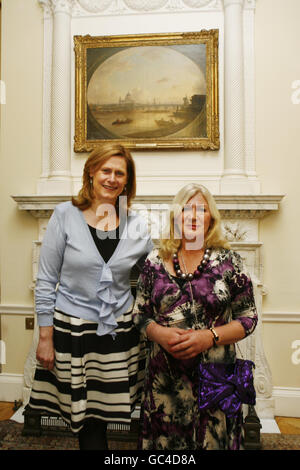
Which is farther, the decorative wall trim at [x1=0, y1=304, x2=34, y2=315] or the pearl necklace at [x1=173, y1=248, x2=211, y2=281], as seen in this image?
the decorative wall trim at [x1=0, y1=304, x2=34, y2=315]

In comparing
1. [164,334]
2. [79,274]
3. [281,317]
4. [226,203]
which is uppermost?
[226,203]

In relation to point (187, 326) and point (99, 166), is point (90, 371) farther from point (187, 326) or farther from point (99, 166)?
point (99, 166)

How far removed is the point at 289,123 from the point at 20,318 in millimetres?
3018

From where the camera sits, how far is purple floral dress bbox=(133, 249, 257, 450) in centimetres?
161

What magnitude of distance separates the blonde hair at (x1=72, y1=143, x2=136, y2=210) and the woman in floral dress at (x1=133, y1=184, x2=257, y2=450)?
326mm

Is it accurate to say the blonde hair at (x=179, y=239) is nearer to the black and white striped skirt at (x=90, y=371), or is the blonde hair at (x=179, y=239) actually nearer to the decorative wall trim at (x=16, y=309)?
the black and white striped skirt at (x=90, y=371)

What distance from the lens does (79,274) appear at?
1727mm

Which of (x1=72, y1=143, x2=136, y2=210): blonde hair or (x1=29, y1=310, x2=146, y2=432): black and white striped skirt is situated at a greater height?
(x1=72, y1=143, x2=136, y2=210): blonde hair

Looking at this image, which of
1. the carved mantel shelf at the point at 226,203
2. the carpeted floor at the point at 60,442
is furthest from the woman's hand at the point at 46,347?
the carved mantel shelf at the point at 226,203

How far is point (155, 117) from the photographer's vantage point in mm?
3162

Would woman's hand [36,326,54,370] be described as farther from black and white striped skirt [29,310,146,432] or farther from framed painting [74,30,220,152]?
framed painting [74,30,220,152]

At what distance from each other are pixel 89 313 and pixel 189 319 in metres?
0.49

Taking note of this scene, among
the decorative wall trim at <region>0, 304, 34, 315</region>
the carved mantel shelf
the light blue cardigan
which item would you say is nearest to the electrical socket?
the decorative wall trim at <region>0, 304, 34, 315</region>

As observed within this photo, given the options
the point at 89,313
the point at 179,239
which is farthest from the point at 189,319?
the point at 89,313
